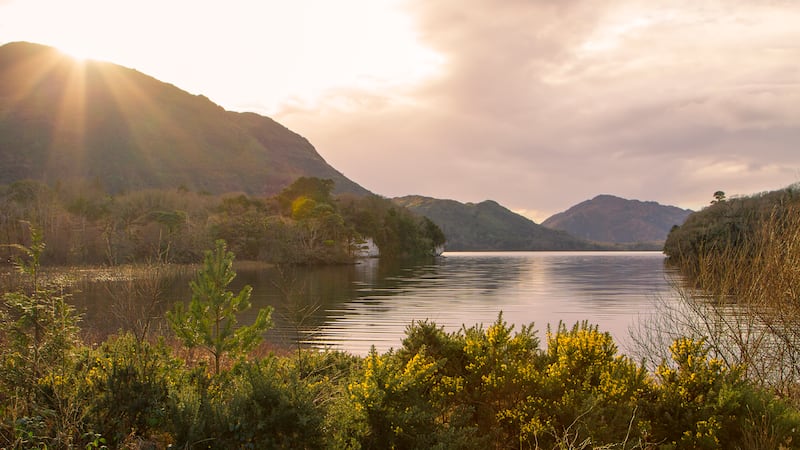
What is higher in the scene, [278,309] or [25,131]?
[25,131]

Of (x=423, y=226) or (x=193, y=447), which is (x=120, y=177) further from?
(x=193, y=447)

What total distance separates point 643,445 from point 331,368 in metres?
5.46

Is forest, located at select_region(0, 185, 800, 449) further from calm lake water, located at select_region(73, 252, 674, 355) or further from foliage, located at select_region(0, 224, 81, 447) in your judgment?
calm lake water, located at select_region(73, 252, 674, 355)

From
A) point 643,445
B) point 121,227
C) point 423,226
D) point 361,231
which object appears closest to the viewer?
point 643,445

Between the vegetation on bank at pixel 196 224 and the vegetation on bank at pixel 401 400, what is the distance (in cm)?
5832

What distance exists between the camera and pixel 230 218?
110 metres

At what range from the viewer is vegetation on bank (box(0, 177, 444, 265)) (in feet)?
253

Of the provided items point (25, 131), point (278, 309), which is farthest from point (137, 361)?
point (25, 131)

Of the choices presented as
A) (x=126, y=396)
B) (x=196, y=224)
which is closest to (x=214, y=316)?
(x=126, y=396)

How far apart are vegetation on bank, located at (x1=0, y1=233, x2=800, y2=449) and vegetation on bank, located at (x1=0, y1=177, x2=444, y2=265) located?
5832 cm

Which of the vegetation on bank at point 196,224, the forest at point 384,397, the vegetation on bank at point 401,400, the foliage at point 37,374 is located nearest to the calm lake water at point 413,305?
the foliage at point 37,374

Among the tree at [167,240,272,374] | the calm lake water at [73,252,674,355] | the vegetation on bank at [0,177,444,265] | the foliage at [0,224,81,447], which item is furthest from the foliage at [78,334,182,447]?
the vegetation on bank at [0,177,444,265]

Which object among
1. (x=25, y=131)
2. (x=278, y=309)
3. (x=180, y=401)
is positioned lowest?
(x=278, y=309)

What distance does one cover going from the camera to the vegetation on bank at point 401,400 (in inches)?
261
